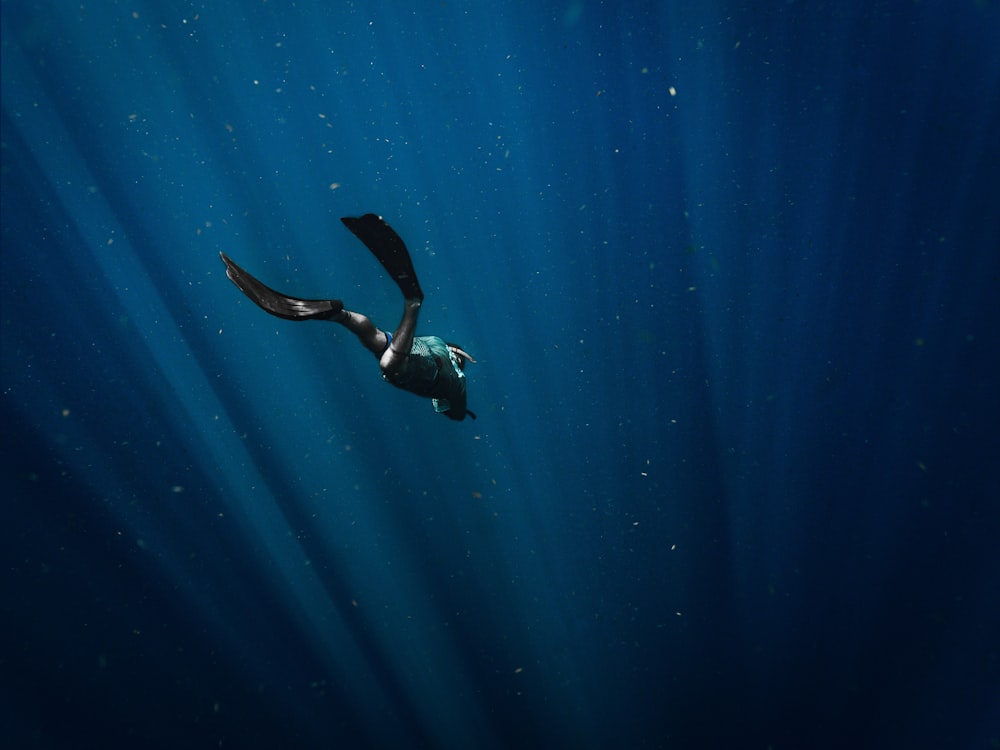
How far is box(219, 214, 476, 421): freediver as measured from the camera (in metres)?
0.74

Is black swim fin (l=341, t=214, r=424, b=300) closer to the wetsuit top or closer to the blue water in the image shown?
the wetsuit top

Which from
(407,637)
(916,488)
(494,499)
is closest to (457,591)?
(407,637)

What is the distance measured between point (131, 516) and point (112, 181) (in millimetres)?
699

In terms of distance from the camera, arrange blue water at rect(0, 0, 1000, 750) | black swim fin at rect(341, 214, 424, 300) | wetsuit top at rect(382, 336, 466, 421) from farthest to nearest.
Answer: blue water at rect(0, 0, 1000, 750)
wetsuit top at rect(382, 336, 466, 421)
black swim fin at rect(341, 214, 424, 300)

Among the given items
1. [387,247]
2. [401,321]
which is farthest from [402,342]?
[387,247]

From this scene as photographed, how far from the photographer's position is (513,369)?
125 centimetres

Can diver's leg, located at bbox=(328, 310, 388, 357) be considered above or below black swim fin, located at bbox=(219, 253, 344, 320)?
below

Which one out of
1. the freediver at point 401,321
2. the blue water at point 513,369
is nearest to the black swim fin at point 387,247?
the freediver at point 401,321

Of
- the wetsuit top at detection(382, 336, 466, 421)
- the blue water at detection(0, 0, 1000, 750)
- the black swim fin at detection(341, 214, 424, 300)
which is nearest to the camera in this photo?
the black swim fin at detection(341, 214, 424, 300)

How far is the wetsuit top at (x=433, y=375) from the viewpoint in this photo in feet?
2.76

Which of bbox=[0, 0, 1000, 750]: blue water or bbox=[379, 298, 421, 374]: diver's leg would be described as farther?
bbox=[0, 0, 1000, 750]: blue water

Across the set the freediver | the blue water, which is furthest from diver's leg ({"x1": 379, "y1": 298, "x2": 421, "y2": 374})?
the blue water

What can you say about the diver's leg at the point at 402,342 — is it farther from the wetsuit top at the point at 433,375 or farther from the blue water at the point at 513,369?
the blue water at the point at 513,369

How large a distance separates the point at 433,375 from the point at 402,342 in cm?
10
